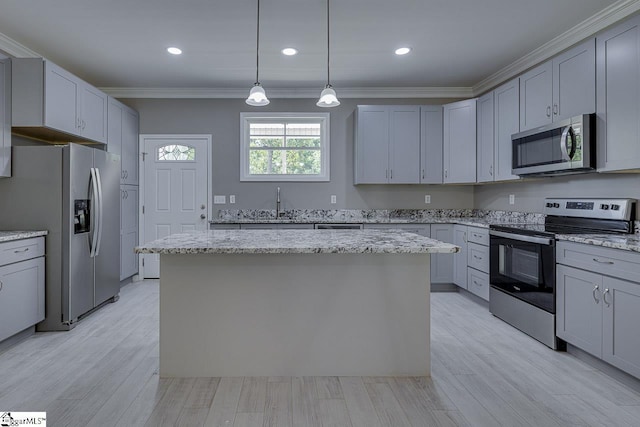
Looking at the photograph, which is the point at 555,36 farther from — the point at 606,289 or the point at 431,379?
the point at 431,379

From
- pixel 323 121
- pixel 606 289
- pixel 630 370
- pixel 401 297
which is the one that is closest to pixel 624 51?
pixel 606 289

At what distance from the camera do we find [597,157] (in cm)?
284

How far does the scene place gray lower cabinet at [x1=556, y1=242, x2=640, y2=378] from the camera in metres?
2.19

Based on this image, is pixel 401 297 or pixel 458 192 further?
pixel 458 192

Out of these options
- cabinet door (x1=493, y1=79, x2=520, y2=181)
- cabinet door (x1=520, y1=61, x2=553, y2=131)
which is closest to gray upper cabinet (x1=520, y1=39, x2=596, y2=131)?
cabinet door (x1=520, y1=61, x2=553, y2=131)

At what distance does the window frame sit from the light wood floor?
2733 mm

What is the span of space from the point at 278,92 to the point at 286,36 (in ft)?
5.19

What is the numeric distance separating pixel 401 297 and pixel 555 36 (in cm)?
294

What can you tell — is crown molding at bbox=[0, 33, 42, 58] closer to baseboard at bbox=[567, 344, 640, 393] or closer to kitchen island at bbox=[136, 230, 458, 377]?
kitchen island at bbox=[136, 230, 458, 377]

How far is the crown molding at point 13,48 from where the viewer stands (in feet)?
11.5

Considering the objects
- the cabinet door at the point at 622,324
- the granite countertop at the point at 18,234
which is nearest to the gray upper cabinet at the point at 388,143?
the cabinet door at the point at 622,324

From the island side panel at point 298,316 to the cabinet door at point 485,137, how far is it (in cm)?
247

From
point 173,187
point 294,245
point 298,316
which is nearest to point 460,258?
point 298,316

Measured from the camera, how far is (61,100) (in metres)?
3.50
